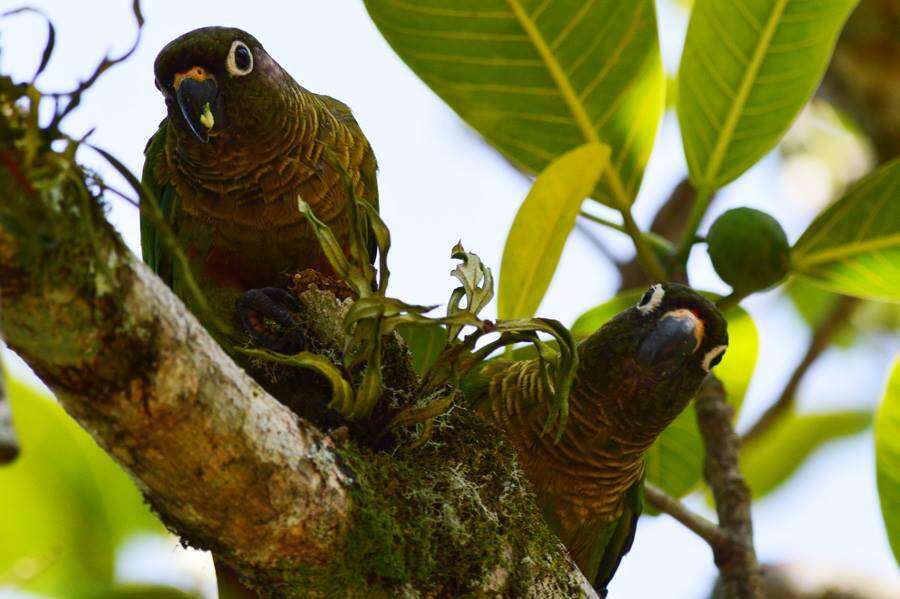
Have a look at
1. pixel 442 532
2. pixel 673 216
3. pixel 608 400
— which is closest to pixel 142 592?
pixel 442 532

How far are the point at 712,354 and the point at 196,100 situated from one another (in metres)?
1.68

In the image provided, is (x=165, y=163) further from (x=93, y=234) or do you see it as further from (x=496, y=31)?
(x=93, y=234)

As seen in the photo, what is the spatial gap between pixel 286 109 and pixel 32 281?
184 cm

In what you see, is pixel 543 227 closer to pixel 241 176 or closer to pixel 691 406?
pixel 241 176

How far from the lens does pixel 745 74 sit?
3.24 metres

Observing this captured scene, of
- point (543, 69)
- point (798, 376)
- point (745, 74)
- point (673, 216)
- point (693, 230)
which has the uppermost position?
point (673, 216)

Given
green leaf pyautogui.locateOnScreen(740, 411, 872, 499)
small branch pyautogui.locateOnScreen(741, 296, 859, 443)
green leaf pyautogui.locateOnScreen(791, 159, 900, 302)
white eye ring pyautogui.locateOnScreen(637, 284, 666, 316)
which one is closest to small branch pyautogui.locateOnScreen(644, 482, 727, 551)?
white eye ring pyautogui.locateOnScreen(637, 284, 666, 316)

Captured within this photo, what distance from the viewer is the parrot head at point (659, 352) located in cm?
298

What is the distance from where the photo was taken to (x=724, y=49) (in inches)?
127

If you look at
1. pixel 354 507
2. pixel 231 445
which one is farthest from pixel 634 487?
pixel 231 445

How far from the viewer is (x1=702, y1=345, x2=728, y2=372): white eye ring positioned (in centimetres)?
302

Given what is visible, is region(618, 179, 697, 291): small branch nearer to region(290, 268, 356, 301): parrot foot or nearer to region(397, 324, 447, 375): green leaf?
region(397, 324, 447, 375): green leaf

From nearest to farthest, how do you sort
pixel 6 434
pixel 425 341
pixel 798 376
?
pixel 6 434, pixel 425 341, pixel 798 376

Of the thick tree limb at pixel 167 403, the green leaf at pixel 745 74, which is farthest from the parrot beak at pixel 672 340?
the thick tree limb at pixel 167 403
